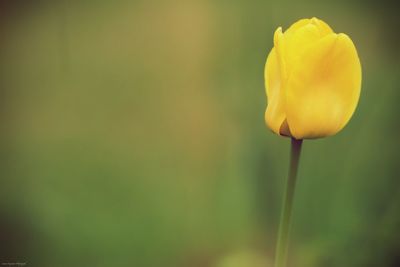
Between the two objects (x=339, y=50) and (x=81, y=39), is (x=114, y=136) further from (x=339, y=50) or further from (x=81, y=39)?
(x=339, y=50)

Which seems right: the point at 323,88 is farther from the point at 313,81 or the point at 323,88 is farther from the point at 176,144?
the point at 176,144

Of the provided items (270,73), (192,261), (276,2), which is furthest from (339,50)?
(276,2)

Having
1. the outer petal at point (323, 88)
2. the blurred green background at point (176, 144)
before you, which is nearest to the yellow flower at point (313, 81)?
the outer petal at point (323, 88)

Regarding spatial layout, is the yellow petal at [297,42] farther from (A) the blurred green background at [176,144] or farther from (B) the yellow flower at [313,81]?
(A) the blurred green background at [176,144]

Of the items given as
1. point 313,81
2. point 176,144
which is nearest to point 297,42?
point 313,81

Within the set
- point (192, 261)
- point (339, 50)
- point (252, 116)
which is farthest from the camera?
point (252, 116)

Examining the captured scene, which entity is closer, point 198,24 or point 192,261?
point 192,261

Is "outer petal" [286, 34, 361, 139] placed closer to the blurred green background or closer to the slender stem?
the slender stem
